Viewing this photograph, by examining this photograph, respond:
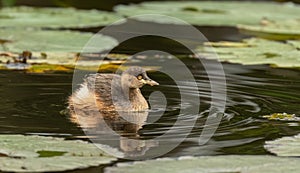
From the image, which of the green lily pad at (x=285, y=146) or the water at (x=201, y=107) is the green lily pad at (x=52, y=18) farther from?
the green lily pad at (x=285, y=146)

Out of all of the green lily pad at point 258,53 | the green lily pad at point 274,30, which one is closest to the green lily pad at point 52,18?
the green lily pad at point 258,53

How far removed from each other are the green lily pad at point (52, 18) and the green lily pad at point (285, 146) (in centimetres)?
557

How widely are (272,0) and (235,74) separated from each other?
673 centimetres

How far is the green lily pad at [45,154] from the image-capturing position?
4914 mm

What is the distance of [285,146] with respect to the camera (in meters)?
5.65

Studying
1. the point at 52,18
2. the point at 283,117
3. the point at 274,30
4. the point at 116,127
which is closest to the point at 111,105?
the point at 116,127

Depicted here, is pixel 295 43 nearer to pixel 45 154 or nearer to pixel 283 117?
pixel 283 117

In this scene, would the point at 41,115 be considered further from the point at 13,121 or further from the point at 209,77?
the point at 209,77

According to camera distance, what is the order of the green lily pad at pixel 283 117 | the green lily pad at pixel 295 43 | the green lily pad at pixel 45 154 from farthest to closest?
the green lily pad at pixel 295 43, the green lily pad at pixel 283 117, the green lily pad at pixel 45 154

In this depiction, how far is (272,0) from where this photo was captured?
1533 cm

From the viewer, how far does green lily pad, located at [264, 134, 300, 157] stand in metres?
5.46

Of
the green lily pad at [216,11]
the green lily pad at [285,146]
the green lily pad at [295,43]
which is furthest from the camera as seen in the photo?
the green lily pad at [216,11]

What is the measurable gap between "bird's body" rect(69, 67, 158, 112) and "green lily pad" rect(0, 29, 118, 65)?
1596mm

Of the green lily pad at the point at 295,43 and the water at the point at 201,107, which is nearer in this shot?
the water at the point at 201,107
